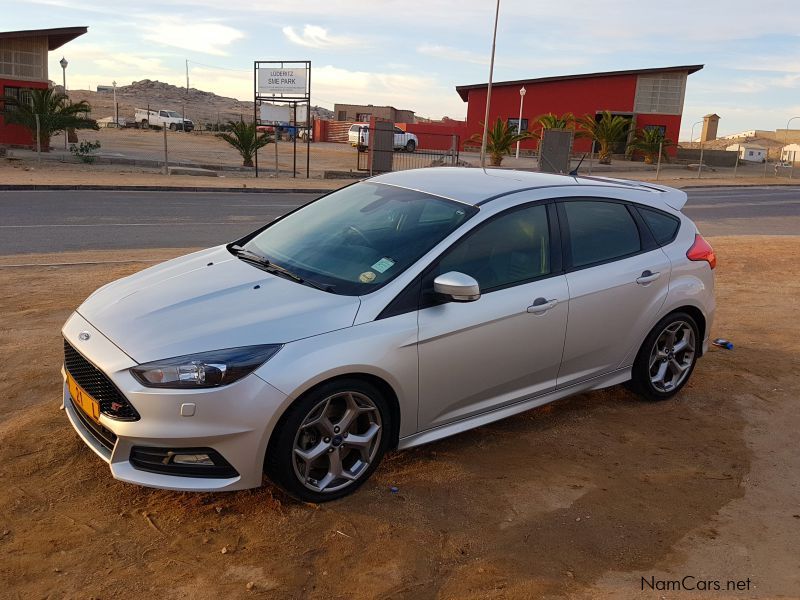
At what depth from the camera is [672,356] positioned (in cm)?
511

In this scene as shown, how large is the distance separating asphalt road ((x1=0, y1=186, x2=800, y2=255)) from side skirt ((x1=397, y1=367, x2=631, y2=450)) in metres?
7.81

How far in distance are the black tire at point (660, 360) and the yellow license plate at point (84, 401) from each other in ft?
11.2

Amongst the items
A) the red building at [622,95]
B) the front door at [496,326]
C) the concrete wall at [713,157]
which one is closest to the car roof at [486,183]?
the front door at [496,326]

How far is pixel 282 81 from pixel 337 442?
27.4 m

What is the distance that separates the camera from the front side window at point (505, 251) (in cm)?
398

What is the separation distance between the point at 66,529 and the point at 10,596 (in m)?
0.45

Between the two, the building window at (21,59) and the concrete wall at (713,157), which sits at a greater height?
the building window at (21,59)

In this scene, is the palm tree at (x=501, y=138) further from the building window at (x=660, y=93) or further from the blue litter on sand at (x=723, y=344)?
the blue litter on sand at (x=723, y=344)

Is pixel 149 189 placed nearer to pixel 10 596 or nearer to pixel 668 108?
pixel 10 596

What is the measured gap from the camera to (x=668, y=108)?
4659 cm

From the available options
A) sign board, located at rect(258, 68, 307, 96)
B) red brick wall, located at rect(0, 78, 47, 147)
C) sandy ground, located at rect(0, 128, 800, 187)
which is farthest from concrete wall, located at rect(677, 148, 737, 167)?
red brick wall, located at rect(0, 78, 47, 147)

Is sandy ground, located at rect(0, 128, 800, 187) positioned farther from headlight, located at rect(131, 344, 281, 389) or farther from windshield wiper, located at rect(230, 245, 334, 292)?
headlight, located at rect(131, 344, 281, 389)

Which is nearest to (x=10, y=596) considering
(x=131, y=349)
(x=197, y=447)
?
(x=197, y=447)

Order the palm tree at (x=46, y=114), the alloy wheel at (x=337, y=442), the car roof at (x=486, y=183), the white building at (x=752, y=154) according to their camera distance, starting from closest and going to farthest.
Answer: the alloy wheel at (x=337, y=442) < the car roof at (x=486, y=183) < the palm tree at (x=46, y=114) < the white building at (x=752, y=154)
